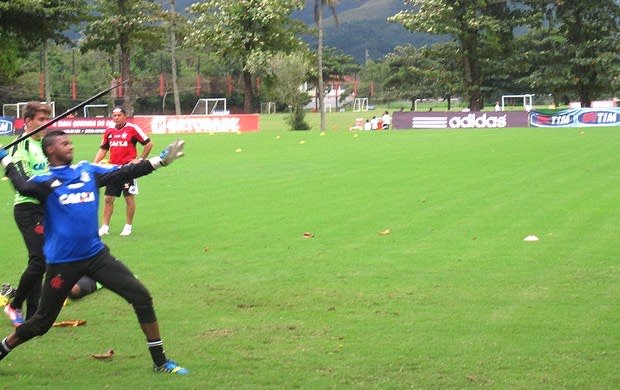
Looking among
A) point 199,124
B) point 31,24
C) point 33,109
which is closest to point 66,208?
point 33,109

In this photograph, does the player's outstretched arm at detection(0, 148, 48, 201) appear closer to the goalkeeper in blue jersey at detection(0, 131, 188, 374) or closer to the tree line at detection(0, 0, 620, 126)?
the goalkeeper in blue jersey at detection(0, 131, 188, 374)

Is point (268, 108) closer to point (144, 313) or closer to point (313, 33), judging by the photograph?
point (313, 33)

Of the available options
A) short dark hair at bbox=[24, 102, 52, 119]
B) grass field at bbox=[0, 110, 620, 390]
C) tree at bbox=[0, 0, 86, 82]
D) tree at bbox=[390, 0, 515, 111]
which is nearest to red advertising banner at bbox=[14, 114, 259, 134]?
tree at bbox=[0, 0, 86, 82]

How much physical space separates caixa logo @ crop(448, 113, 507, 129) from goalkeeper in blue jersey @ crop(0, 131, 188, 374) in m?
42.1

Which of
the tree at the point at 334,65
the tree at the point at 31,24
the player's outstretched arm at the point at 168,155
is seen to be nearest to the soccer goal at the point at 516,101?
the tree at the point at 334,65

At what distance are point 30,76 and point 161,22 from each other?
66.4 feet

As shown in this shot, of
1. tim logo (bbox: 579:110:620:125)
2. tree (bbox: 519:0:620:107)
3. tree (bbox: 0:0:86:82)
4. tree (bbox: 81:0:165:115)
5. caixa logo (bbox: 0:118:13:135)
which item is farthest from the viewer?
tree (bbox: 81:0:165:115)

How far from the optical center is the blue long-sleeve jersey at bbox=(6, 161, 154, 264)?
648 centimetres

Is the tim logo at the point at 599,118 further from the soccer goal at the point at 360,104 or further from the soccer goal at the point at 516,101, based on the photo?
the soccer goal at the point at 360,104

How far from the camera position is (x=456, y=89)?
201 feet

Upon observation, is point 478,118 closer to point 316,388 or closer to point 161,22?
point 161,22

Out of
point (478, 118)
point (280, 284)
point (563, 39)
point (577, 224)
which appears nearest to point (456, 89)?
point (563, 39)

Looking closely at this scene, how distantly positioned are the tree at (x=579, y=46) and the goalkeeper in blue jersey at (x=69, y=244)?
183 ft

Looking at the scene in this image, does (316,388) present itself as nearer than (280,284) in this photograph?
Yes
